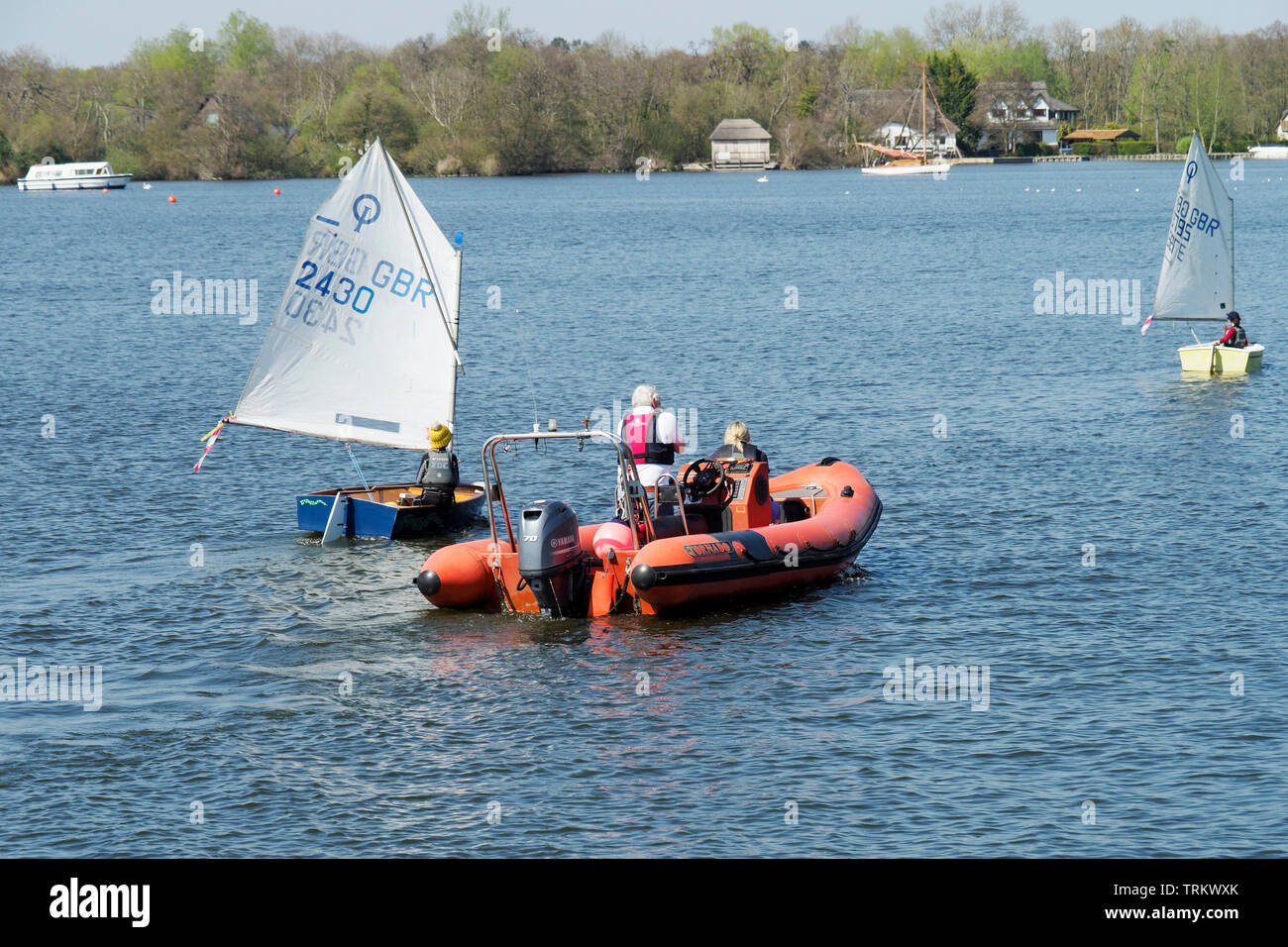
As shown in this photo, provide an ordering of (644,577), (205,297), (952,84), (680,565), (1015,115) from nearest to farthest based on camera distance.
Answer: (644,577) → (680,565) → (205,297) → (952,84) → (1015,115)

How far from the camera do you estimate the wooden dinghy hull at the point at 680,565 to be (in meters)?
18.5

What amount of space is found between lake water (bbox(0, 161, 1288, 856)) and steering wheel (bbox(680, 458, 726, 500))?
5.58 ft

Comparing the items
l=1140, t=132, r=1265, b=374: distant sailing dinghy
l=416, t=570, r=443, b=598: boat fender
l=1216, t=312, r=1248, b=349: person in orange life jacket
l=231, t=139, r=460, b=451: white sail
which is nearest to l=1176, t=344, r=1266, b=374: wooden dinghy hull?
l=1140, t=132, r=1265, b=374: distant sailing dinghy

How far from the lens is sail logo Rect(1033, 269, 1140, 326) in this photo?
52031 millimetres

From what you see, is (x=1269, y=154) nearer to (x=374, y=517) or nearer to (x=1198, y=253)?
(x=1198, y=253)

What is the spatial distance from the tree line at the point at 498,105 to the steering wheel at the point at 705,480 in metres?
145

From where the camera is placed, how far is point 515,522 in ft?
77.3

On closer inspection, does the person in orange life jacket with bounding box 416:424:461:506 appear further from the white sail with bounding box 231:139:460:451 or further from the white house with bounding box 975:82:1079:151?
the white house with bounding box 975:82:1079:151

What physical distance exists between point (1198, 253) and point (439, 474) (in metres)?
24.5

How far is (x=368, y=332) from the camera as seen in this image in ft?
83.1

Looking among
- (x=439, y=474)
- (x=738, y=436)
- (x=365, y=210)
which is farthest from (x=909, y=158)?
(x=738, y=436)

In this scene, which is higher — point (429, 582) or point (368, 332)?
point (368, 332)
